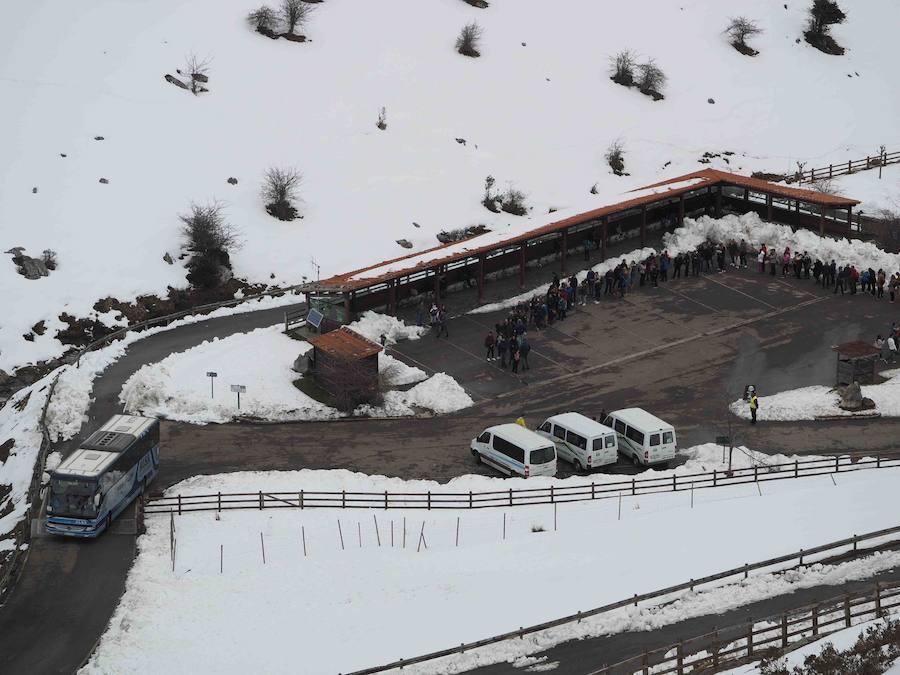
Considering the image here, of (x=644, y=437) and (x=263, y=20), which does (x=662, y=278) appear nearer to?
(x=644, y=437)

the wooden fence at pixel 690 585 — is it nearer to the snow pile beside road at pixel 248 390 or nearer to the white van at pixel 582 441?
the white van at pixel 582 441

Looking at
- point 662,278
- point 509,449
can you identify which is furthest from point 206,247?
point 509,449

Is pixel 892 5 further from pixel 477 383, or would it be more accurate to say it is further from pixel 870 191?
pixel 477 383

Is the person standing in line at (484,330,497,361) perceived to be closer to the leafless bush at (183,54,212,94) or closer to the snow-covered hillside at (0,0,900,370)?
the snow-covered hillside at (0,0,900,370)

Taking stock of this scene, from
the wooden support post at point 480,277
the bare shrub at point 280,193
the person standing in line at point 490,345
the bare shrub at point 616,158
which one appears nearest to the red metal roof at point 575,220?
the wooden support post at point 480,277

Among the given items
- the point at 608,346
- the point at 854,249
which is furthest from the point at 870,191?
the point at 608,346
